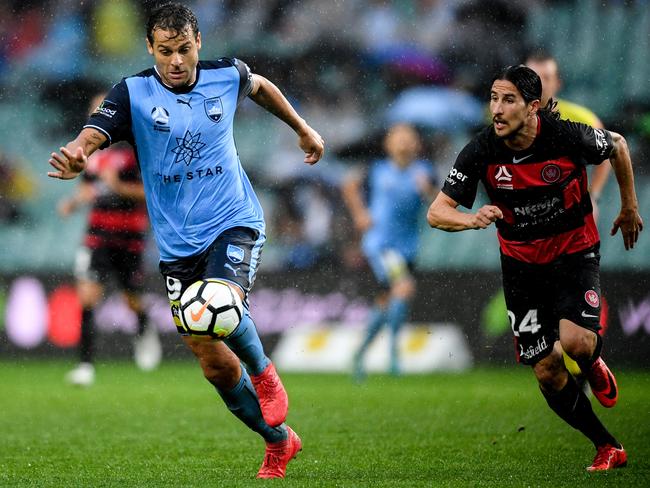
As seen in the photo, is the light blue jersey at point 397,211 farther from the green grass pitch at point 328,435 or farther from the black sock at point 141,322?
the black sock at point 141,322

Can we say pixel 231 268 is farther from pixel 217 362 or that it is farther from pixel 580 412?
pixel 580 412

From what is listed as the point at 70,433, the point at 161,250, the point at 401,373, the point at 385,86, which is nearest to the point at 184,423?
the point at 70,433

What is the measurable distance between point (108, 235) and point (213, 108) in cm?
651

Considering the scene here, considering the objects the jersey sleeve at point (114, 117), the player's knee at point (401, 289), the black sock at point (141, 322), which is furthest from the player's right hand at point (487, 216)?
the black sock at point (141, 322)

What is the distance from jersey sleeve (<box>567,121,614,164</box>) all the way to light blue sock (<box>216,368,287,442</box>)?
210 cm

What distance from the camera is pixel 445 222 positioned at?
615 centimetres

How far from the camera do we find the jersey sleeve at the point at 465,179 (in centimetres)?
635

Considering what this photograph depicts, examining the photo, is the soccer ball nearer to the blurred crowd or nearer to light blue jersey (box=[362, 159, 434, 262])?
light blue jersey (box=[362, 159, 434, 262])

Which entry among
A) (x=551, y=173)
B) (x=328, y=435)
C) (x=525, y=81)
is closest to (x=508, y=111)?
(x=525, y=81)

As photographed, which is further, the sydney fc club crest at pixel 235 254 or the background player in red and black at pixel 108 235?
the background player in red and black at pixel 108 235

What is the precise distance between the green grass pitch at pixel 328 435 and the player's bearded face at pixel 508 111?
1743mm

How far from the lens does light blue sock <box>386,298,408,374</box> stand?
12.5m

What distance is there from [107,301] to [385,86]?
4.96 m

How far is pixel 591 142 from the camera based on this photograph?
251 inches
